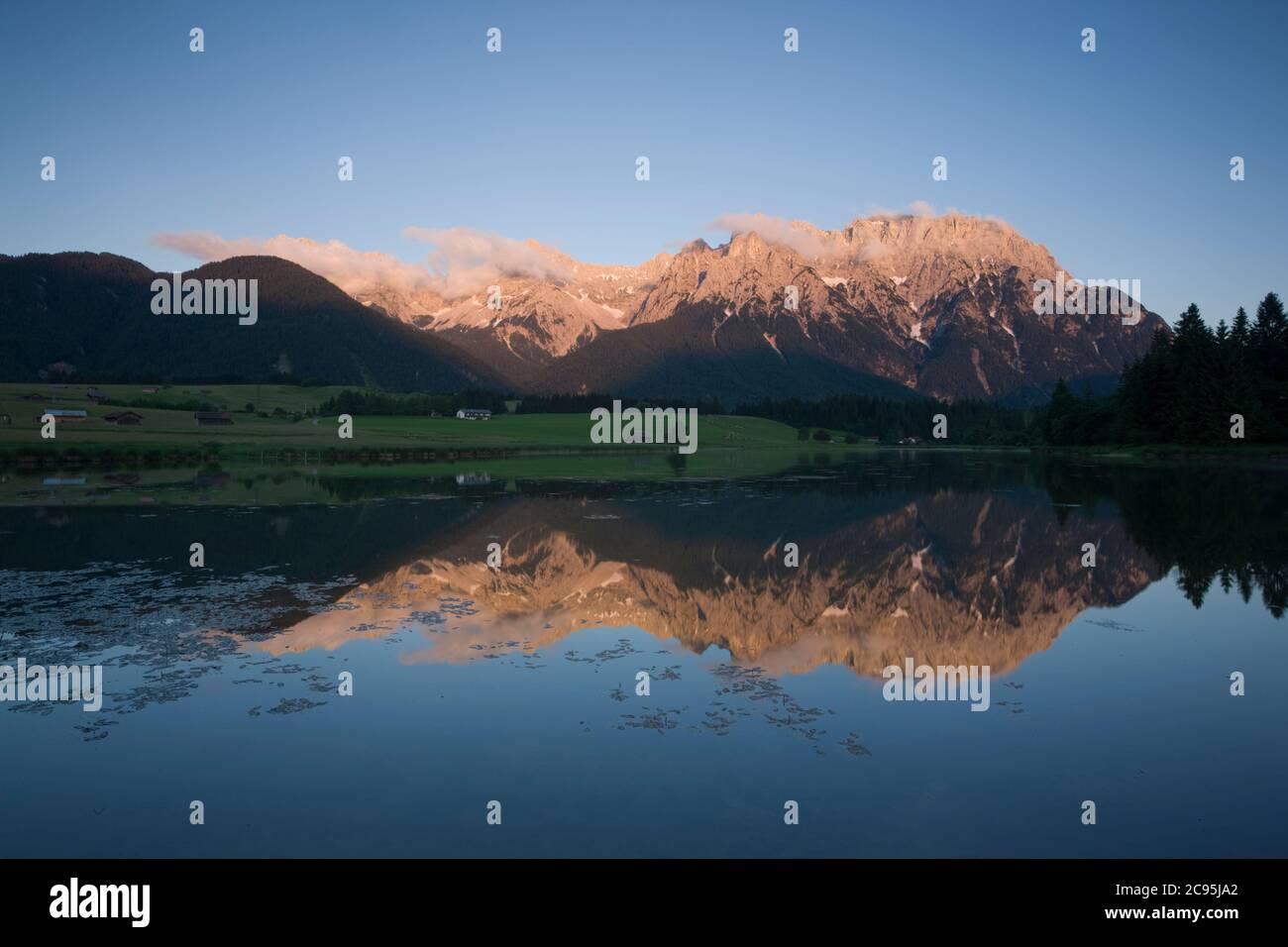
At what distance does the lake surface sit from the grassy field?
76.5 meters

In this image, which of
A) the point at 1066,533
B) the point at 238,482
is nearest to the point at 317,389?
the point at 238,482

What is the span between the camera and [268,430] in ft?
419

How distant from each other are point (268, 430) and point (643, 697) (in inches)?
5004

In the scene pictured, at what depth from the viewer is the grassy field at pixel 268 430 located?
10078 centimetres

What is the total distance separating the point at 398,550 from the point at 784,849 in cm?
2486

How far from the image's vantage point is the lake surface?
9867 millimetres

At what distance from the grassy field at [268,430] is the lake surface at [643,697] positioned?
76549 mm

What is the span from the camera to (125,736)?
12.8 m
